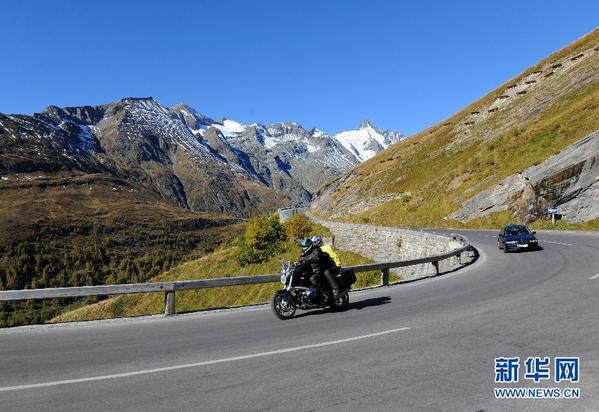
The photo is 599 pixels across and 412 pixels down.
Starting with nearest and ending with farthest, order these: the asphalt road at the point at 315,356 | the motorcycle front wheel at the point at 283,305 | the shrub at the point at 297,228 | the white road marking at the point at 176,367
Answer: the asphalt road at the point at 315,356 < the white road marking at the point at 176,367 < the motorcycle front wheel at the point at 283,305 < the shrub at the point at 297,228

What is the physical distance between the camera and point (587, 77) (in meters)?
62.0

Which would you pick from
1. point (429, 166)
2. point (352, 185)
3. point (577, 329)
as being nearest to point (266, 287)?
point (577, 329)

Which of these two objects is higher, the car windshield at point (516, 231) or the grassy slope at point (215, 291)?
the car windshield at point (516, 231)

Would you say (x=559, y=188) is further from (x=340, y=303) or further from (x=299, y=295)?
(x=299, y=295)

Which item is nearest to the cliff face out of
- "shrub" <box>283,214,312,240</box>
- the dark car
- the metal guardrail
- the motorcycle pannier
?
the dark car

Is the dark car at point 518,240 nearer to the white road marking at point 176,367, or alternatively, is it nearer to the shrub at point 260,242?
the white road marking at point 176,367

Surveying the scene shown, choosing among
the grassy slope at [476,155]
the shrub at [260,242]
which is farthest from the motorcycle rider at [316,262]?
the shrub at [260,242]

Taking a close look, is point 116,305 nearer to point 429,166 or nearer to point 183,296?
point 183,296

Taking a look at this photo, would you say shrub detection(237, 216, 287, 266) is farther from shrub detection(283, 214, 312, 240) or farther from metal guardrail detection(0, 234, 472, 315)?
metal guardrail detection(0, 234, 472, 315)

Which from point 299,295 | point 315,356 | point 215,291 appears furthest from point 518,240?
point 215,291

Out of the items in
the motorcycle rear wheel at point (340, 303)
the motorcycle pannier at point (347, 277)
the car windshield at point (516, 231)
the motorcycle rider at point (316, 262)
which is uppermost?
the car windshield at point (516, 231)

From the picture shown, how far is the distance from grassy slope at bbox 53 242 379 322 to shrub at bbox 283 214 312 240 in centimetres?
144

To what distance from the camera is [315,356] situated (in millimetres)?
7191

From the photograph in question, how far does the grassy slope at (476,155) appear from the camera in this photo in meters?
48.1
